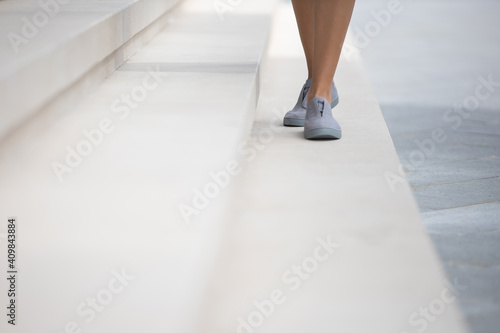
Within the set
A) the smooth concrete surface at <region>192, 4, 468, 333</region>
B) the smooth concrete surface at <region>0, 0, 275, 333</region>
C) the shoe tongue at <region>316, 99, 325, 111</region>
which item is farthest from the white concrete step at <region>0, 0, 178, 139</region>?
the shoe tongue at <region>316, 99, 325, 111</region>

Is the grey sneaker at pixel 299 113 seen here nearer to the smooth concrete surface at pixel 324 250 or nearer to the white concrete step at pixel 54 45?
the smooth concrete surface at pixel 324 250

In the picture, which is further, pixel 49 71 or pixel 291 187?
pixel 291 187

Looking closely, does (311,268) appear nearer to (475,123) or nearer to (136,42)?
(136,42)

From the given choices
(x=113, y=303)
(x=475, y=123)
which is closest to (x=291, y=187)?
(x=113, y=303)

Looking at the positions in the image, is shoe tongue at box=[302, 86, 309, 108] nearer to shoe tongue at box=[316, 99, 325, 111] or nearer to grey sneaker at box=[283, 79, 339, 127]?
grey sneaker at box=[283, 79, 339, 127]

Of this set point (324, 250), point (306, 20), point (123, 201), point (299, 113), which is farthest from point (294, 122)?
point (123, 201)

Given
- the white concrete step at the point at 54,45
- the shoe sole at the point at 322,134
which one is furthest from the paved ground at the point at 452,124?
the white concrete step at the point at 54,45

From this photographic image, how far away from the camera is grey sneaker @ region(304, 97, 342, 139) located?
1.55 metres

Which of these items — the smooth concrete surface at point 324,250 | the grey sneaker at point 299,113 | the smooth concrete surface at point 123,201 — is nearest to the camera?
the smooth concrete surface at point 123,201

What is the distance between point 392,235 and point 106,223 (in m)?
0.47

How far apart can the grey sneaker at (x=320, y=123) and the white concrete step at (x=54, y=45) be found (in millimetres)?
439

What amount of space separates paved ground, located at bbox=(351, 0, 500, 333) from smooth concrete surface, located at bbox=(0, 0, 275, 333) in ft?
1.33

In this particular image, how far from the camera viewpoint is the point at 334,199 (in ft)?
4.17

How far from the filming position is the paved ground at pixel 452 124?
3.95 ft
